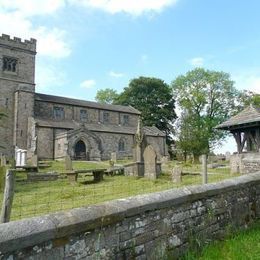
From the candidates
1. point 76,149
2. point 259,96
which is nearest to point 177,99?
point 259,96

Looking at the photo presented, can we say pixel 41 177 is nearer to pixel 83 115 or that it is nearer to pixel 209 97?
pixel 83 115

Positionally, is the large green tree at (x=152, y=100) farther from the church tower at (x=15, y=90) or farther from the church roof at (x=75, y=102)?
the church tower at (x=15, y=90)

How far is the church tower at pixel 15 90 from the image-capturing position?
137 ft

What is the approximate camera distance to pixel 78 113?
1925 inches

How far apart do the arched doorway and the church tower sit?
6031 millimetres

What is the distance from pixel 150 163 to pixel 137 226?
43.6ft

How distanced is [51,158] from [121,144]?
10.2m

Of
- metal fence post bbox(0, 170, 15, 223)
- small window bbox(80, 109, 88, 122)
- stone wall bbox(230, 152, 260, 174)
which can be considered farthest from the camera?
small window bbox(80, 109, 88, 122)

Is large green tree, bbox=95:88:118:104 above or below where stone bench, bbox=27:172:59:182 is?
above

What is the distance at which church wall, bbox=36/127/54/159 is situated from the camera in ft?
135

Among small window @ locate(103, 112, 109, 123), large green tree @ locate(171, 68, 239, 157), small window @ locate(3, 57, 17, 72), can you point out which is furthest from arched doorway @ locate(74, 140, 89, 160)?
large green tree @ locate(171, 68, 239, 157)

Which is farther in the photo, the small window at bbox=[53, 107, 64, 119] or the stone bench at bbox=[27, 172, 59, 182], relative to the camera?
the small window at bbox=[53, 107, 64, 119]

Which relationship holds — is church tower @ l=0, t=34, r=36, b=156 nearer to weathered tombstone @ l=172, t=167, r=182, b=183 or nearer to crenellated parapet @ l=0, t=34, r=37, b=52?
crenellated parapet @ l=0, t=34, r=37, b=52

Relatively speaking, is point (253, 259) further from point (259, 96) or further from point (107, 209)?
point (259, 96)
